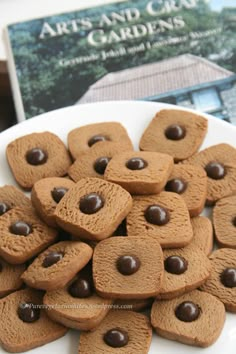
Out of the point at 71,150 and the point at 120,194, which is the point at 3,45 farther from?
the point at 120,194

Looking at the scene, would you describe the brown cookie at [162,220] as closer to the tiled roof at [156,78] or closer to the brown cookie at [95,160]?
the brown cookie at [95,160]

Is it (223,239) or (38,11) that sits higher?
(38,11)

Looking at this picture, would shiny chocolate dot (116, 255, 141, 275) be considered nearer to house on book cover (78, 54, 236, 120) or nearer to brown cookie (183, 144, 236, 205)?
brown cookie (183, 144, 236, 205)

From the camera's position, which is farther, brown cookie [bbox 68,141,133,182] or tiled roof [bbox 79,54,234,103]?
tiled roof [bbox 79,54,234,103]

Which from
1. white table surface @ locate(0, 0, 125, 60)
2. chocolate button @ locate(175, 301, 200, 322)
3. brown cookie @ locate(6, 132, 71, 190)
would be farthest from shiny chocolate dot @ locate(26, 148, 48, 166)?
white table surface @ locate(0, 0, 125, 60)

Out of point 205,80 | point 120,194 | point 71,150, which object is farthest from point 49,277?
point 205,80

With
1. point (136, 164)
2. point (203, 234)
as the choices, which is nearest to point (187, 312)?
point (203, 234)

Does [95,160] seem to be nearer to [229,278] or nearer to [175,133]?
[175,133]
